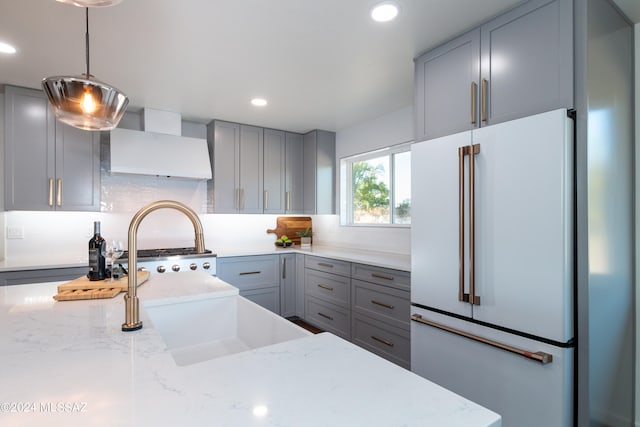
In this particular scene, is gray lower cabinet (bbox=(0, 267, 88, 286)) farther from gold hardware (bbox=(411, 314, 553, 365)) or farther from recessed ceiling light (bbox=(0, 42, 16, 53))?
gold hardware (bbox=(411, 314, 553, 365))

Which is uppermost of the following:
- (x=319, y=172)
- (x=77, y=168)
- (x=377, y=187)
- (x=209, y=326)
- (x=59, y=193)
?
(x=319, y=172)

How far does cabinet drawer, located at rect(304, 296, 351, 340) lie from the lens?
10.7ft

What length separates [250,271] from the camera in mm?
3666

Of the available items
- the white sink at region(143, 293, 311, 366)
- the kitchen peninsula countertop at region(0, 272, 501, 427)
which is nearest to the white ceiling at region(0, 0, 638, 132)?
the white sink at region(143, 293, 311, 366)

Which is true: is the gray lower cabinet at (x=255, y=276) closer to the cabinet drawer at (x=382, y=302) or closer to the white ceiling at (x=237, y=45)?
the cabinet drawer at (x=382, y=302)

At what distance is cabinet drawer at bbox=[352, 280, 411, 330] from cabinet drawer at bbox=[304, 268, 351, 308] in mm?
136

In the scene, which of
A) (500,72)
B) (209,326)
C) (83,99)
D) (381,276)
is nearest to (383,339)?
(381,276)

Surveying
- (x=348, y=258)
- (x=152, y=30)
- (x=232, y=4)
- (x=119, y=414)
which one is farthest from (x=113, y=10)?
(x=348, y=258)

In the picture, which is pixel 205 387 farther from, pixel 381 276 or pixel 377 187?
pixel 377 187

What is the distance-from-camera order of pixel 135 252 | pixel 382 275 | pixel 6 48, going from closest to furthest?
pixel 135 252
pixel 6 48
pixel 382 275

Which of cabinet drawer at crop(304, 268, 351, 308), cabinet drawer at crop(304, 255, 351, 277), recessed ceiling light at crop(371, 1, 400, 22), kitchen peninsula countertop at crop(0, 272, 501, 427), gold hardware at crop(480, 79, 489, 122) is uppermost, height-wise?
recessed ceiling light at crop(371, 1, 400, 22)

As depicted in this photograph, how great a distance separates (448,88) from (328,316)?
2.43 meters

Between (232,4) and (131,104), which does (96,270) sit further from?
(131,104)

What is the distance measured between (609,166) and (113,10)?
2612 millimetres
